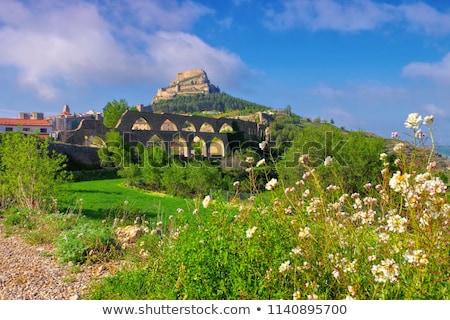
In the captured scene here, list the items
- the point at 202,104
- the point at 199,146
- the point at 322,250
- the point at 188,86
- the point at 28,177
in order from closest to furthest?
the point at 322,250
the point at 28,177
the point at 199,146
the point at 202,104
the point at 188,86

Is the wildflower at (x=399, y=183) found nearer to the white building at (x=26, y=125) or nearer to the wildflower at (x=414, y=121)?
the wildflower at (x=414, y=121)

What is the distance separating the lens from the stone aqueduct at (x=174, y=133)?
31188 mm

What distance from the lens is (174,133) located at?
37.5 metres

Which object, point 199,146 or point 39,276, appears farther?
point 199,146

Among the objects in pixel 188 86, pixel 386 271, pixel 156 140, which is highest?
pixel 188 86

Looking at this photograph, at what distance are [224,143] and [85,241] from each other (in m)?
38.9

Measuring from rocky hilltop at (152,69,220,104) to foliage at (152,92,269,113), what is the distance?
5485 millimetres

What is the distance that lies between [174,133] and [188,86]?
92.9m

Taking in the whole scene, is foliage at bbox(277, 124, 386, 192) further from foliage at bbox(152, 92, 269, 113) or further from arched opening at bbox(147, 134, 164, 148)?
foliage at bbox(152, 92, 269, 113)

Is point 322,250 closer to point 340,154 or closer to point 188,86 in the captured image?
point 340,154

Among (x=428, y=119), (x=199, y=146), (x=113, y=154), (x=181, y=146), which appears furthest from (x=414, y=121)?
(x=199, y=146)

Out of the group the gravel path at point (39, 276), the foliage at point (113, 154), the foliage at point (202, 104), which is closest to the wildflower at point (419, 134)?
the gravel path at point (39, 276)
